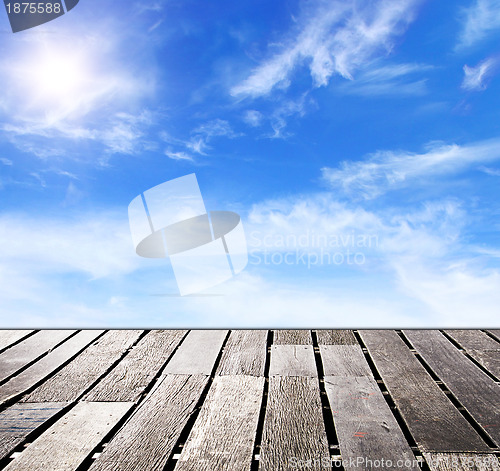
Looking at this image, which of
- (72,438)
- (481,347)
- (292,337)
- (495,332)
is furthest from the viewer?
(495,332)

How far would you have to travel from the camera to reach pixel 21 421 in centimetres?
120

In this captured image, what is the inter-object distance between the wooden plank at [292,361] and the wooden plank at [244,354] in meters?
0.05

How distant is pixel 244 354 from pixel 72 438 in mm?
753

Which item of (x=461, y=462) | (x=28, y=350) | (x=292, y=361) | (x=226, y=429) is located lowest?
(x=461, y=462)

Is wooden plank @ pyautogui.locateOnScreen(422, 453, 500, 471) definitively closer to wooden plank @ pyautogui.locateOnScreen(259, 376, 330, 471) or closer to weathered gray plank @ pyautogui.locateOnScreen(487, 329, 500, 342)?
wooden plank @ pyautogui.locateOnScreen(259, 376, 330, 471)

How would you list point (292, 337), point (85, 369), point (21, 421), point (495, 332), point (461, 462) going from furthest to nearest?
point (495, 332) → point (292, 337) → point (85, 369) → point (21, 421) → point (461, 462)

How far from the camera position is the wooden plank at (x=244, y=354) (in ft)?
5.00

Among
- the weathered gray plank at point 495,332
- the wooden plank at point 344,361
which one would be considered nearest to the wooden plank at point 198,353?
the wooden plank at point 344,361

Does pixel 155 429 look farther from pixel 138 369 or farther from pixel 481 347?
pixel 481 347

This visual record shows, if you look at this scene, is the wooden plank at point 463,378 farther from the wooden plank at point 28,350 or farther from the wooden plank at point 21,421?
the wooden plank at point 28,350

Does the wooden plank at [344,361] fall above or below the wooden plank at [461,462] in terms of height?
above

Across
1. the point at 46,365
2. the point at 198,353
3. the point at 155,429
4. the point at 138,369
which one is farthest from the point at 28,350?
the point at 155,429

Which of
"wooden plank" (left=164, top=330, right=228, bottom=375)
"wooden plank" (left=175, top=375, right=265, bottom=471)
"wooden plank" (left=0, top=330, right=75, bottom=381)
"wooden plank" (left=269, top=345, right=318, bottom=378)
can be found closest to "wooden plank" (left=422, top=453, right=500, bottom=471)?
"wooden plank" (left=175, top=375, right=265, bottom=471)

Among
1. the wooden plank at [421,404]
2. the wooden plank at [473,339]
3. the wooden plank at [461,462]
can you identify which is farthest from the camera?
the wooden plank at [473,339]
